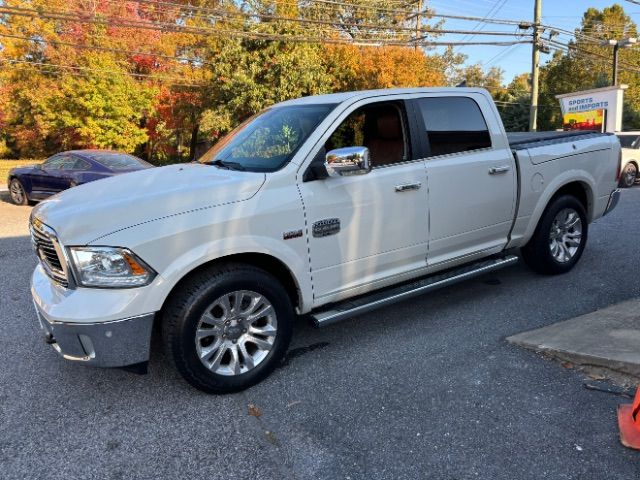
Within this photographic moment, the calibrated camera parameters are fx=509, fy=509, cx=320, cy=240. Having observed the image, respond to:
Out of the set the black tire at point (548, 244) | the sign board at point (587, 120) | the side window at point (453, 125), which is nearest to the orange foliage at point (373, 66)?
the sign board at point (587, 120)

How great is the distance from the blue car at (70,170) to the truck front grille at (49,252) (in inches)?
288

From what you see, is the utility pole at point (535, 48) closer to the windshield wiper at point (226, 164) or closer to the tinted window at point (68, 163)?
the tinted window at point (68, 163)

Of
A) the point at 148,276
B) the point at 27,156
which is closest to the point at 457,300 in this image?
the point at 148,276

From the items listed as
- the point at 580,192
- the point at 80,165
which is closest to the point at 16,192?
the point at 80,165

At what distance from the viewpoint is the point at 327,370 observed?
371cm

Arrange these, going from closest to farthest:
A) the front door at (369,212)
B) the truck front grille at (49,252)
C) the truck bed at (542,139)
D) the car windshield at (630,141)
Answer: the truck front grille at (49,252) < the front door at (369,212) < the truck bed at (542,139) < the car windshield at (630,141)

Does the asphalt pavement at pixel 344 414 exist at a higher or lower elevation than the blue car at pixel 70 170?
lower

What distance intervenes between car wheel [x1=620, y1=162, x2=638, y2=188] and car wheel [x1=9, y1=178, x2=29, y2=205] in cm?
1533

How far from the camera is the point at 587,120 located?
833 inches

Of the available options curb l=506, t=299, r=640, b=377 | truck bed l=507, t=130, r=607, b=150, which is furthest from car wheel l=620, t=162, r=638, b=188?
curb l=506, t=299, r=640, b=377

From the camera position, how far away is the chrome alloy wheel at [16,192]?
12719 millimetres

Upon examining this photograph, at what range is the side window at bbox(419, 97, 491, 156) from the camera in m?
4.32

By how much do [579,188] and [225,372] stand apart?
4.44 metres

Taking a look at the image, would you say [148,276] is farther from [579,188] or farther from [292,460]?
[579,188]
